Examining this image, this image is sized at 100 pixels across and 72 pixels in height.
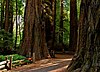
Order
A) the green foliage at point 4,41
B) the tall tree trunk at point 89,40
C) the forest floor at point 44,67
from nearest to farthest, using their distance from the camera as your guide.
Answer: the tall tree trunk at point 89,40, the forest floor at point 44,67, the green foliage at point 4,41

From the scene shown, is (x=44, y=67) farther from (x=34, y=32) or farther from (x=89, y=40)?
(x=89, y=40)

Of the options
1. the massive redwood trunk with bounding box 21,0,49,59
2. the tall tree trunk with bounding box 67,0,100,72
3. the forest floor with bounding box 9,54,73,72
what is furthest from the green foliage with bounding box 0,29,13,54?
the tall tree trunk with bounding box 67,0,100,72

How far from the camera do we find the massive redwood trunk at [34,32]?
23.0m

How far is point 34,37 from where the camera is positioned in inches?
918

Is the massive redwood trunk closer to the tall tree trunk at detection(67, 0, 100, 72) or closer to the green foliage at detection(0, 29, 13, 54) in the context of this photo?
the green foliage at detection(0, 29, 13, 54)

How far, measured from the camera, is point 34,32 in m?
23.4

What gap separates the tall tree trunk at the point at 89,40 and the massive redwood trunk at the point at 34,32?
13.3 meters

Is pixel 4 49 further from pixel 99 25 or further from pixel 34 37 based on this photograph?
pixel 99 25

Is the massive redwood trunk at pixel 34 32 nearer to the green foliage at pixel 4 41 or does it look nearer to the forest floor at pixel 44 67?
the forest floor at pixel 44 67

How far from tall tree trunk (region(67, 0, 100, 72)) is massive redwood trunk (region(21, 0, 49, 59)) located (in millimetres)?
13340

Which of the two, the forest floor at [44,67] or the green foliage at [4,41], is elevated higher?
the green foliage at [4,41]

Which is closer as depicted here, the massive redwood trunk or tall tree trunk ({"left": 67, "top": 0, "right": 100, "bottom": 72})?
tall tree trunk ({"left": 67, "top": 0, "right": 100, "bottom": 72})

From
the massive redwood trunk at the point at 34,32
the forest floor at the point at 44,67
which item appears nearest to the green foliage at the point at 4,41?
the massive redwood trunk at the point at 34,32

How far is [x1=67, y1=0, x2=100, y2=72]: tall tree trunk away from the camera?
27.2ft
